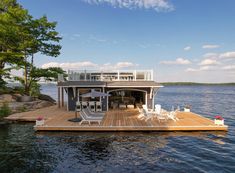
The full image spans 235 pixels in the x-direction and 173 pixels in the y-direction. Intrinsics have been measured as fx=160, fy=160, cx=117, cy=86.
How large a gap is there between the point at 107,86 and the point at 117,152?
8.51 meters

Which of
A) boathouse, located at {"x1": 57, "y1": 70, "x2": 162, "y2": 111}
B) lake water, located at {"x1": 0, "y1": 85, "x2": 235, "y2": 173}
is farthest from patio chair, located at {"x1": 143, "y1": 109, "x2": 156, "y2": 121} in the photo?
boathouse, located at {"x1": 57, "y1": 70, "x2": 162, "y2": 111}

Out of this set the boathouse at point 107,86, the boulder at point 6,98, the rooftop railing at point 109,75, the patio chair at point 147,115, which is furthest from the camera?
the boulder at point 6,98

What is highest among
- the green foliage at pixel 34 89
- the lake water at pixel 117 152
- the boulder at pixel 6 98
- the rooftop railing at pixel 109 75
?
the rooftop railing at pixel 109 75

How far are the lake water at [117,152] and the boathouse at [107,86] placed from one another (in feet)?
19.1

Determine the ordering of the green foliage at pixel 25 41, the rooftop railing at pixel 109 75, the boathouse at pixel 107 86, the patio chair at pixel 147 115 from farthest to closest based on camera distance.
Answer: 1. the green foliage at pixel 25 41
2. the rooftop railing at pixel 109 75
3. the boathouse at pixel 107 86
4. the patio chair at pixel 147 115

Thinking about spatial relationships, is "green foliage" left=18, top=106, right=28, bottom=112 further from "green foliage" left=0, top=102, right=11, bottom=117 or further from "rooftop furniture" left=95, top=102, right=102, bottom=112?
"rooftop furniture" left=95, top=102, right=102, bottom=112

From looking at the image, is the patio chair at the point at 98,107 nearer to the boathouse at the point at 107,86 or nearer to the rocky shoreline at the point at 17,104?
the boathouse at the point at 107,86

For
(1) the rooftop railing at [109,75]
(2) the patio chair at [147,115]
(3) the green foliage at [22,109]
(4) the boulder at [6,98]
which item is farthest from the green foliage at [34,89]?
(2) the patio chair at [147,115]

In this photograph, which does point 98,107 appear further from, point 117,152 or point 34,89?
point 34,89

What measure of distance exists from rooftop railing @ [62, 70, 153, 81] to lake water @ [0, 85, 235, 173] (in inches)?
313

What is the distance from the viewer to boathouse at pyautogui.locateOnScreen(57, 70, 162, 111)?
53.3 ft

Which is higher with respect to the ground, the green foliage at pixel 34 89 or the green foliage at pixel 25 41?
the green foliage at pixel 25 41

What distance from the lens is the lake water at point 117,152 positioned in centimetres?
694

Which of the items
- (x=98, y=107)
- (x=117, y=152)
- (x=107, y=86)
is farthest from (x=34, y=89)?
(x=117, y=152)
